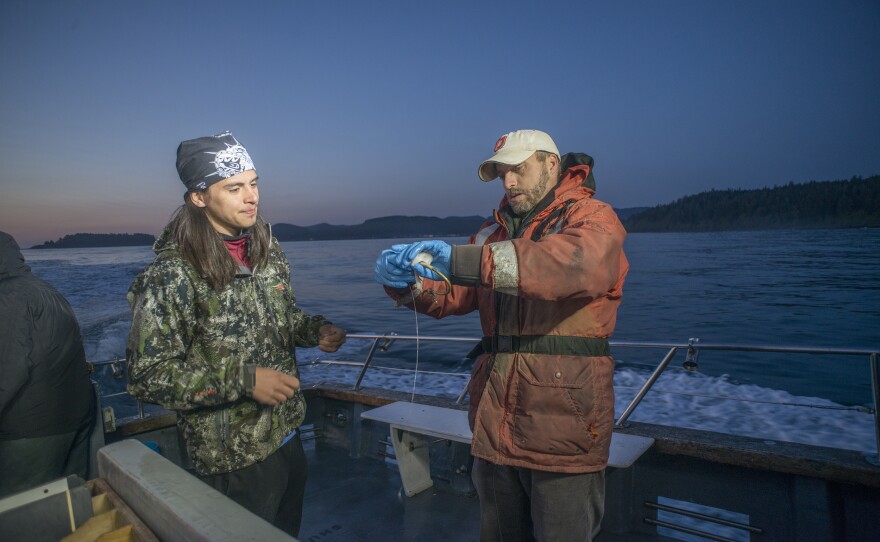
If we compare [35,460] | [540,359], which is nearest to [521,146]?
[540,359]

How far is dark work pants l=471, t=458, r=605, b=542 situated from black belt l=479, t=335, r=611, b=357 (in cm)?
49

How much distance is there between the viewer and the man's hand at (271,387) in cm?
177

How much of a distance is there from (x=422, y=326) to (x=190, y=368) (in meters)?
19.0

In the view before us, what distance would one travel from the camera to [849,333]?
19984mm

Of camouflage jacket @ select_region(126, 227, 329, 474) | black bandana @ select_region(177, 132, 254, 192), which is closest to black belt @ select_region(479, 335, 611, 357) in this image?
camouflage jacket @ select_region(126, 227, 329, 474)

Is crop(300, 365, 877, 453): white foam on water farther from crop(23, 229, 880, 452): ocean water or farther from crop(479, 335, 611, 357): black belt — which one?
crop(479, 335, 611, 357): black belt

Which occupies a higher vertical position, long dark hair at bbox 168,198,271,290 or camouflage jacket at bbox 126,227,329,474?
long dark hair at bbox 168,198,271,290

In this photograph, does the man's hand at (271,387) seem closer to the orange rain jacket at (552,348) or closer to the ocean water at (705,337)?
the orange rain jacket at (552,348)

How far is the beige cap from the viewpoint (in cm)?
203

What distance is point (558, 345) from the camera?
190cm

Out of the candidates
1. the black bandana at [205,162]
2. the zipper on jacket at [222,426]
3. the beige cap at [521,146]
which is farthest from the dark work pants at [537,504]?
the black bandana at [205,162]

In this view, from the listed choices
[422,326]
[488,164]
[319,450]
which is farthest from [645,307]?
[488,164]

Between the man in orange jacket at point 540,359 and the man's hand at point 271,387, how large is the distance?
0.52 m

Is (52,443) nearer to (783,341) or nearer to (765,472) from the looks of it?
(765,472)
